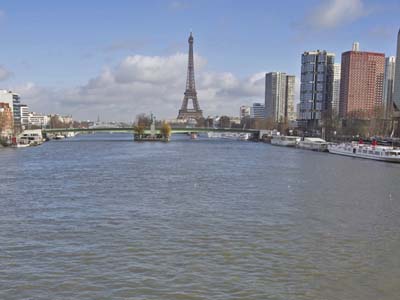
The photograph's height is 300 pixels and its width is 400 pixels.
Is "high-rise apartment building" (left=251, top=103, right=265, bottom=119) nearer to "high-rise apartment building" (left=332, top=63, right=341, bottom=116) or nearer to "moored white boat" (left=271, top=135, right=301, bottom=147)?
"high-rise apartment building" (left=332, top=63, right=341, bottom=116)

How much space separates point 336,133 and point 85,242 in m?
63.3

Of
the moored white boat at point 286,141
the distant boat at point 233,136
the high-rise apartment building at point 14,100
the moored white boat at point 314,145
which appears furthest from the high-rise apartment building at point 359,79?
the high-rise apartment building at point 14,100

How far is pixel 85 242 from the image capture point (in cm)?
954

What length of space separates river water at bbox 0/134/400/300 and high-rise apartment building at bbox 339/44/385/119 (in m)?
77.7

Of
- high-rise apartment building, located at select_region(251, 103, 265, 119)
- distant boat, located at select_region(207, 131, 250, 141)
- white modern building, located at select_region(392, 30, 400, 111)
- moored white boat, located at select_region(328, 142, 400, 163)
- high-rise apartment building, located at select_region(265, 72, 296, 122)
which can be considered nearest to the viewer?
moored white boat, located at select_region(328, 142, 400, 163)

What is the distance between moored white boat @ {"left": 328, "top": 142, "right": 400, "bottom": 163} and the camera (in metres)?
34.6

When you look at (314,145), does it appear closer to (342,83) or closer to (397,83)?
(397,83)

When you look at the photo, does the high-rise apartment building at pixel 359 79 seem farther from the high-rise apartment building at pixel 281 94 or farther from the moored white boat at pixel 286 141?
the high-rise apartment building at pixel 281 94

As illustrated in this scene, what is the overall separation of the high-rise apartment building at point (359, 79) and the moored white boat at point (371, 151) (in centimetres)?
4695

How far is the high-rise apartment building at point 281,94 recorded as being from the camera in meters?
148

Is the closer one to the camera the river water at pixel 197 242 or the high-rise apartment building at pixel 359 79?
the river water at pixel 197 242

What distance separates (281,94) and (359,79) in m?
61.7

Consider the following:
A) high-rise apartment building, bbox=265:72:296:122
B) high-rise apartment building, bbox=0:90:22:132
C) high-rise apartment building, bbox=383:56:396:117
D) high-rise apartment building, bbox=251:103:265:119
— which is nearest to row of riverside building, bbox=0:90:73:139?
high-rise apartment building, bbox=0:90:22:132

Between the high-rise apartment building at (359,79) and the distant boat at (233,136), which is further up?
the high-rise apartment building at (359,79)
